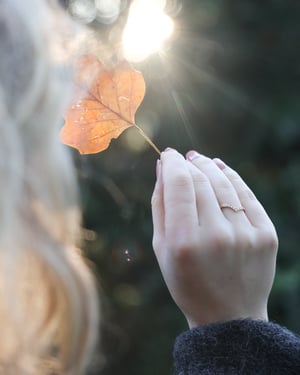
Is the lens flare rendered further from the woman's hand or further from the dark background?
A: the dark background

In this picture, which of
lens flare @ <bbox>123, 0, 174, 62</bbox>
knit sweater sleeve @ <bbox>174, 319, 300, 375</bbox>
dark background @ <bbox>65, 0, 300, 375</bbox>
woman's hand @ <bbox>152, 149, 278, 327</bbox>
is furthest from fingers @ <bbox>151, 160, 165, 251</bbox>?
dark background @ <bbox>65, 0, 300, 375</bbox>

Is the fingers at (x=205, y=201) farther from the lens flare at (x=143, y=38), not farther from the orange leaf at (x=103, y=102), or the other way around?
the lens flare at (x=143, y=38)

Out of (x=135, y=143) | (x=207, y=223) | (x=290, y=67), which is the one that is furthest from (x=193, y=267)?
(x=290, y=67)

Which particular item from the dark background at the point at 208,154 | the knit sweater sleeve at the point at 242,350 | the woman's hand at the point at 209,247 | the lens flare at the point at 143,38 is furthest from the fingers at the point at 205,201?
the dark background at the point at 208,154

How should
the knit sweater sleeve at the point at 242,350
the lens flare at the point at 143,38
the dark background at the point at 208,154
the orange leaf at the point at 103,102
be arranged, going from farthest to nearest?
the dark background at the point at 208,154 → the lens flare at the point at 143,38 → the orange leaf at the point at 103,102 → the knit sweater sleeve at the point at 242,350

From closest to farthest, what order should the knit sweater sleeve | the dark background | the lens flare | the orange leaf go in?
the knit sweater sleeve, the orange leaf, the lens flare, the dark background

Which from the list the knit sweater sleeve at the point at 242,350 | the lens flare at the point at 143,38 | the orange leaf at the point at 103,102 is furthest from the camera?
the lens flare at the point at 143,38

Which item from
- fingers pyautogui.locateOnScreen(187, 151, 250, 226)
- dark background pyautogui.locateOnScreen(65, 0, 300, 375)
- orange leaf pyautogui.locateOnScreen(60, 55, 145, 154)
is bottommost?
fingers pyautogui.locateOnScreen(187, 151, 250, 226)
